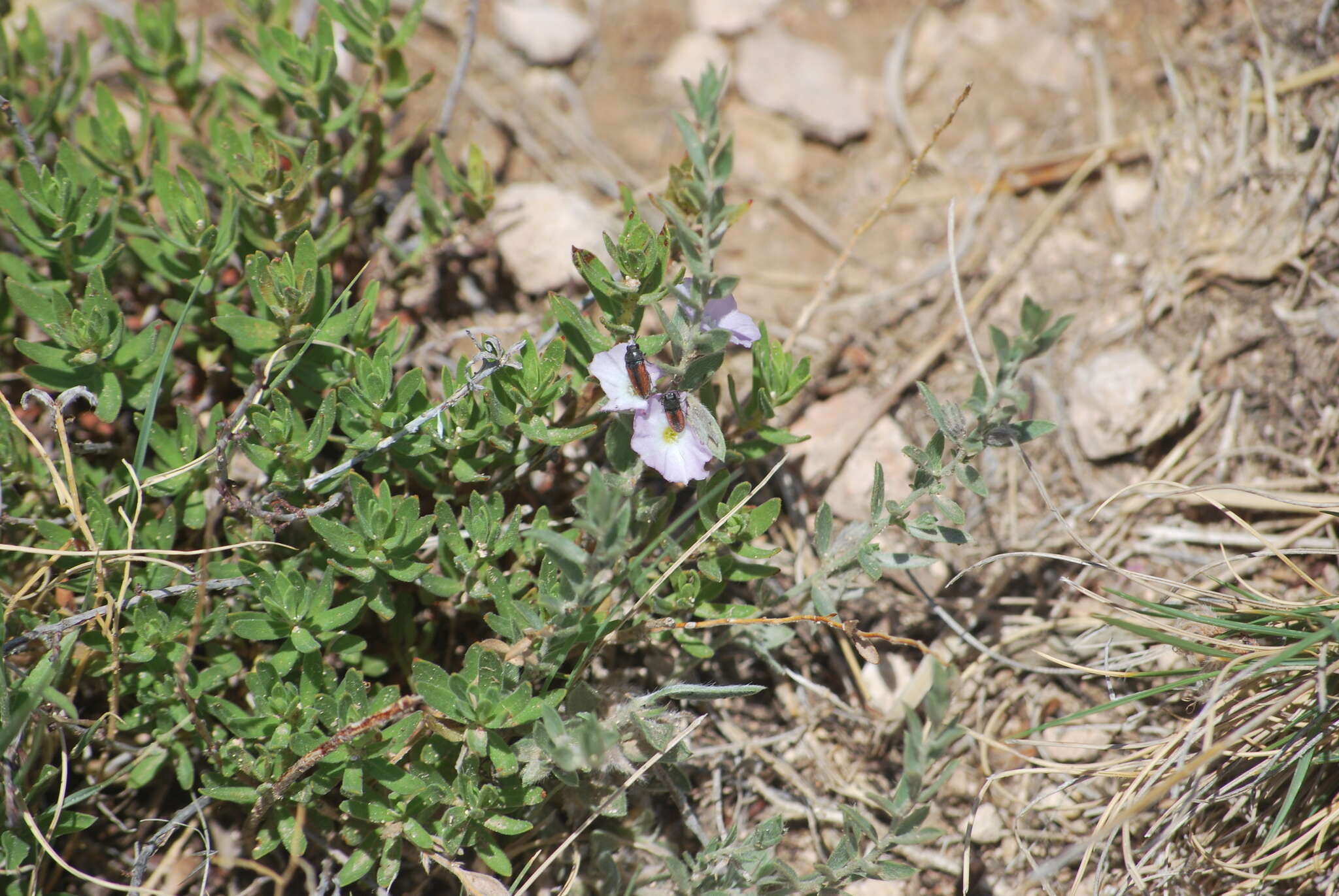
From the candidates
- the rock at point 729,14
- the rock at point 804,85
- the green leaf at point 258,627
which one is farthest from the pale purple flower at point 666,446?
the rock at point 729,14

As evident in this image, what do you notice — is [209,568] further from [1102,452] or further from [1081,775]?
[1102,452]

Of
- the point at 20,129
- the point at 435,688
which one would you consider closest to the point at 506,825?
the point at 435,688

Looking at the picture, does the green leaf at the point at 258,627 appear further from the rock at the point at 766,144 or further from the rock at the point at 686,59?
the rock at the point at 686,59

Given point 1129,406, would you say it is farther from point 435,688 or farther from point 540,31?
point 540,31

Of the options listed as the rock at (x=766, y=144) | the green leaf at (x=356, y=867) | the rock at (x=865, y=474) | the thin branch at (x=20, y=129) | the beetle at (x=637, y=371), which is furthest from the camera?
the rock at (x=766, y=144)

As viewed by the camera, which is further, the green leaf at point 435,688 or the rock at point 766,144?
the rock at point 766,144

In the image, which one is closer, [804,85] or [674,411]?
[674,411]

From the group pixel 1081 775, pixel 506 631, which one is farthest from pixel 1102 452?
pixel 506 631
